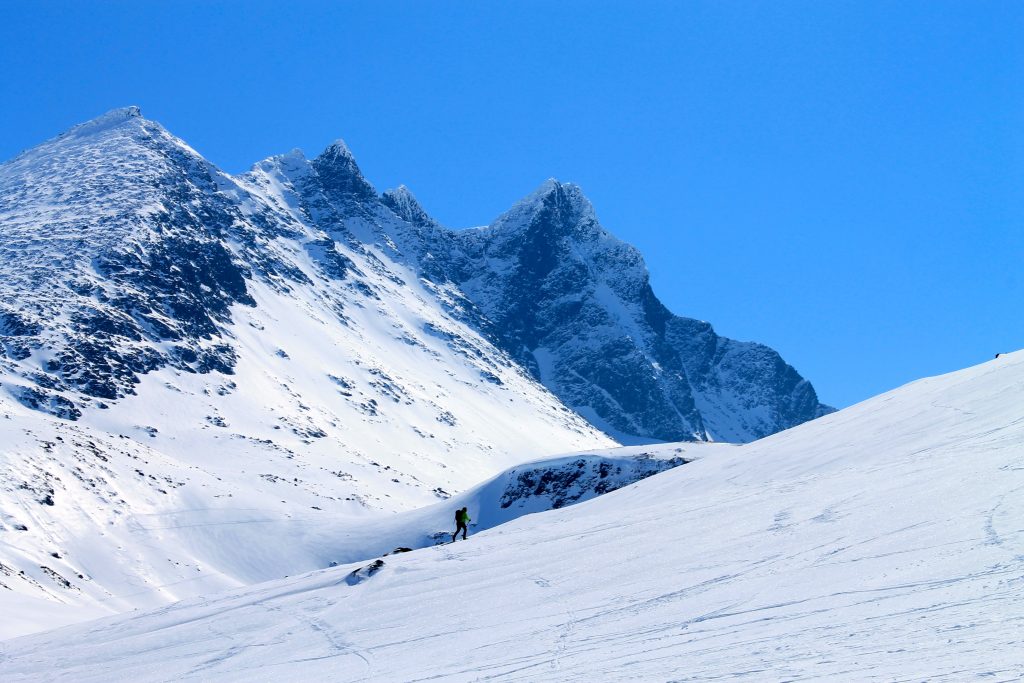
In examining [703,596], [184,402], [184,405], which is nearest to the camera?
[703,596]

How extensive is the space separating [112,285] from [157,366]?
19668mm

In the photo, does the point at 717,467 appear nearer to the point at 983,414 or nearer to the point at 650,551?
the point at 983,414

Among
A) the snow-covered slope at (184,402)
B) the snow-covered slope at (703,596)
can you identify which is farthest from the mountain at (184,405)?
the snow-covered slope at (703,596)

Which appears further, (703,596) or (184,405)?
→ (184,405)

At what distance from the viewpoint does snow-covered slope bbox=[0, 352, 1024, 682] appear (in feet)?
36.7

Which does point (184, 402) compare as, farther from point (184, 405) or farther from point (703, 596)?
point (703, 596)

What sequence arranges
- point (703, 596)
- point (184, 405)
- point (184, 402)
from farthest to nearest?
point (184, 402), point (184, 405), point (703, 596)

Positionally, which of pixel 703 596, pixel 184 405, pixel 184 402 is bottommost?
pixel 703 596

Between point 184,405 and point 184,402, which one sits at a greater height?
point 184,402

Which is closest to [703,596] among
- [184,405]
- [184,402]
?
[184,405]

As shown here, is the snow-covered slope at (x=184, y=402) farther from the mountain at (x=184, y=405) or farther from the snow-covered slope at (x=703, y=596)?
the snow-covered slope at (x=703, y=596)

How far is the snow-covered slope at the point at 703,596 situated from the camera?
11.2m

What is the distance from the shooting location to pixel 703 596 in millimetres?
14398

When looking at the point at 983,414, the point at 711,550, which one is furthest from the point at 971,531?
the point at 983,414
